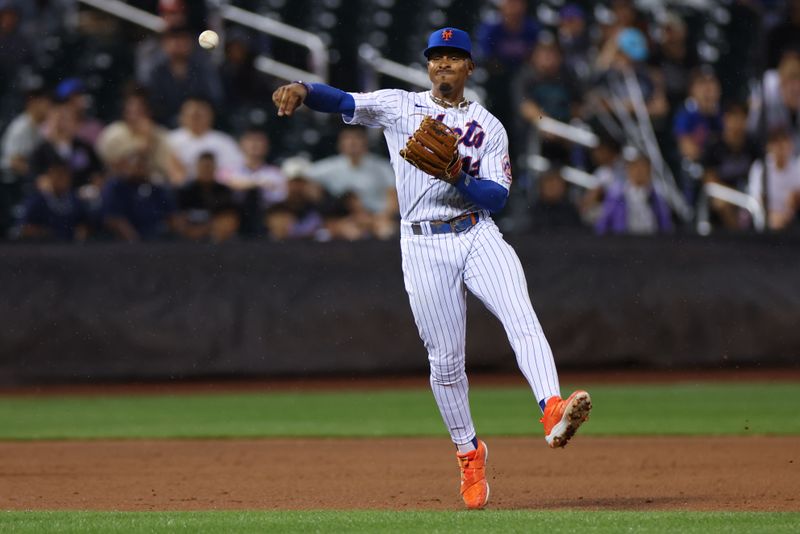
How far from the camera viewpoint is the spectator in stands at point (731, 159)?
40.4ft

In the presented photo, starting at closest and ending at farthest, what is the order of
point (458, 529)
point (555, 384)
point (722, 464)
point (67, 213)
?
1. point (458, 529)
2. point (555, 384)
3. point (722, 464)
4. point (67, 213)

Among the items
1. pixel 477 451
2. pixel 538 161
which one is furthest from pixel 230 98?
pixel 477 451

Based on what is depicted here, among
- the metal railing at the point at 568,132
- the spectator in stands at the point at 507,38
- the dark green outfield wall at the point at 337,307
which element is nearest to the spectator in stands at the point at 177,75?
the dark green outfield wall at the point at 337,307

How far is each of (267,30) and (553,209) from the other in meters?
3.71

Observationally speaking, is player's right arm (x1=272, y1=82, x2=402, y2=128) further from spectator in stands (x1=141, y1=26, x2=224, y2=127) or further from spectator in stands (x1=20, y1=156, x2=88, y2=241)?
spectator in stands (x1=141, y1=26, x2=224, y2=127)

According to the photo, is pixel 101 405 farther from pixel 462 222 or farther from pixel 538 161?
pixel 462 222

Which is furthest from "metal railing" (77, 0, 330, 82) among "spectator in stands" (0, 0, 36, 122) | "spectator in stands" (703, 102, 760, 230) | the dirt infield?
the dirt infield

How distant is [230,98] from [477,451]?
7.93 metres

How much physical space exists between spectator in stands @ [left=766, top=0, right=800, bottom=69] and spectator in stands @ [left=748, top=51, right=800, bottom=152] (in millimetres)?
80

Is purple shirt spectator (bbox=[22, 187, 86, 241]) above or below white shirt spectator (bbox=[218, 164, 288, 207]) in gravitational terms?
below

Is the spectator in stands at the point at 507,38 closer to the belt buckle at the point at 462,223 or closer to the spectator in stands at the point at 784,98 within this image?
the spectator in stands at the point at 784,98

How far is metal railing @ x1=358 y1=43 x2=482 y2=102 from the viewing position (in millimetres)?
13125

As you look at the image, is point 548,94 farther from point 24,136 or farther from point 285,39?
point 24,136

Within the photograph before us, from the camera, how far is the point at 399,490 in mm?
6758
